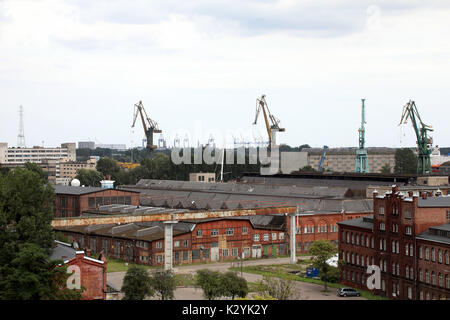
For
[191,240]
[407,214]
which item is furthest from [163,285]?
[191,240]

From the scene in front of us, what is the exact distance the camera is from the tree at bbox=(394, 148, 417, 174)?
456 feet

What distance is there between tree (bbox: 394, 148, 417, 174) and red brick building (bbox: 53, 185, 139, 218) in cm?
7626

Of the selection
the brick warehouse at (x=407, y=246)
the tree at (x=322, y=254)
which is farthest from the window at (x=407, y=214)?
the tree at (x=322, y=254)

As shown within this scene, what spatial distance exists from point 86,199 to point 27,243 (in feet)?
145

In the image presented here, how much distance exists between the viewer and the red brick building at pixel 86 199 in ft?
246

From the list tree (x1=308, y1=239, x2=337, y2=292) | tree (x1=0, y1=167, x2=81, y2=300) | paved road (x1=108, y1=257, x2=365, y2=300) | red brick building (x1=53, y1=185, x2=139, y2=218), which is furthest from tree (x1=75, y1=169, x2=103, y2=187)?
tree (x1=0, y1=167, x2=81, y2=300)

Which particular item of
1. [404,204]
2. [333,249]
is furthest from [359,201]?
[404,204]

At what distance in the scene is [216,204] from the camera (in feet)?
254

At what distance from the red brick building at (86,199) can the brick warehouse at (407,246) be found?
122ft

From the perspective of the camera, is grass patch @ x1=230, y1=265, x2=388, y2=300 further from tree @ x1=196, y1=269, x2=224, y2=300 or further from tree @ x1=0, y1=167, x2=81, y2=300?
tree @ x1=0, y1=167, x2=81, y2=300

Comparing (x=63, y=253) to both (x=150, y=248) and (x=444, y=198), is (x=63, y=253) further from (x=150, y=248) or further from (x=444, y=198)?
(x=444, y=198)

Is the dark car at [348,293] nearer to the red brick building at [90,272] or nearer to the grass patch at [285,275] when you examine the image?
the grass patch at [285,275]
